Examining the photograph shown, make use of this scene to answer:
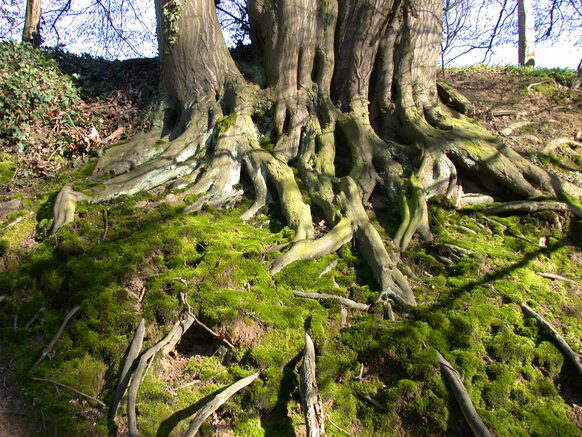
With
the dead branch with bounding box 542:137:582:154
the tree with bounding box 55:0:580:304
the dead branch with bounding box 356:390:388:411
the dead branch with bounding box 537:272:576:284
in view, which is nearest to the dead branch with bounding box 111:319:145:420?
the dead branch with bounding box 356:390:388:411

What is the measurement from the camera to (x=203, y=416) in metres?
2.80

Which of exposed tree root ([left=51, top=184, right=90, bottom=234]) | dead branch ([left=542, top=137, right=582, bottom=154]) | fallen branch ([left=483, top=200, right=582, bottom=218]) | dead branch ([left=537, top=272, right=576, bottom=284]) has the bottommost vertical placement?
dead branch ([left=537, top=272, right=576, bottom=284])

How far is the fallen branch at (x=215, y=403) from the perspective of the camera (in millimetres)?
2758

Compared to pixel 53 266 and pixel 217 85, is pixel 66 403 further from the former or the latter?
pixel 217 85

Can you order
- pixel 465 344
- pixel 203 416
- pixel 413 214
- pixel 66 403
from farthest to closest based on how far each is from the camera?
pixel 413 214, pixel 465 344, pixel 66 403, pixel 203 416

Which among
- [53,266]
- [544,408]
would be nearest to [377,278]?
[544,408]

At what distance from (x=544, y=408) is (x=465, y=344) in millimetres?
668

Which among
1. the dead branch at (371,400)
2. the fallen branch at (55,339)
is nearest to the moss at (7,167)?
the fallen branch at (55,339)

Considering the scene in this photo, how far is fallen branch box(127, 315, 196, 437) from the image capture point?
9.29ft

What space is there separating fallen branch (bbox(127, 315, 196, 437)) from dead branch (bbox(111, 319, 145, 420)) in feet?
0.22

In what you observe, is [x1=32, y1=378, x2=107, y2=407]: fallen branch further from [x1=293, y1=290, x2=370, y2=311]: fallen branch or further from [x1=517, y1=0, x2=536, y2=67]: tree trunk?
[x1=517, y1=0, x2=536, y2=67]: tree trunk

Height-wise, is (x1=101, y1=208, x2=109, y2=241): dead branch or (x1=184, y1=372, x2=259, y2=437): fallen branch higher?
(x1=101, y1=208, x2=109, y2=241): dead branch

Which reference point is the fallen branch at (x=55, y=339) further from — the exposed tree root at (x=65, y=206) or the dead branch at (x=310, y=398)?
the dead branch at (x=310, y=398)

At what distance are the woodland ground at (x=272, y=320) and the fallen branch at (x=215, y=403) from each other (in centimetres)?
9
